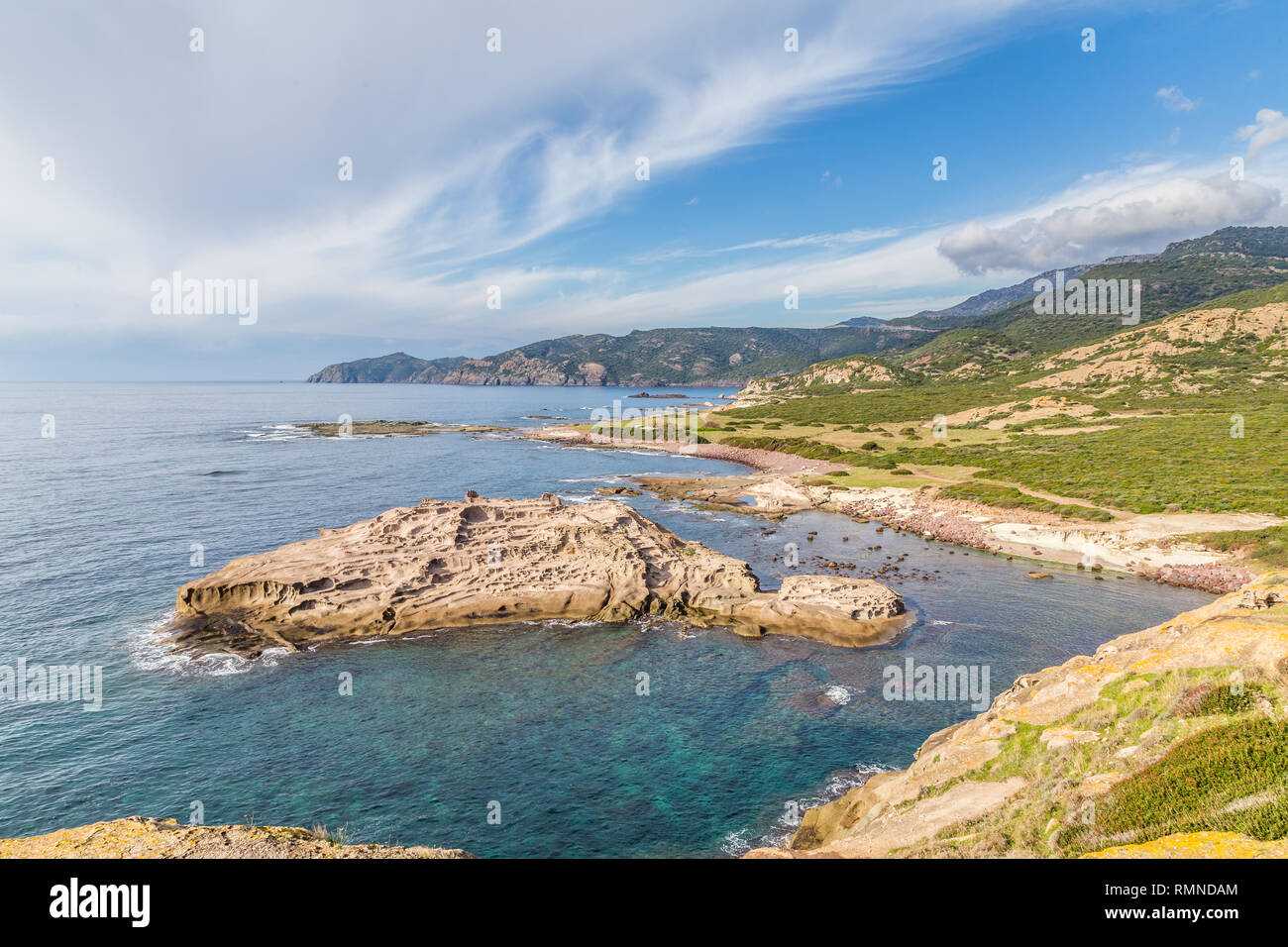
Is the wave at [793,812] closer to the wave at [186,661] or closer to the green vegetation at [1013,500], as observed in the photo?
the wave at [186,661]

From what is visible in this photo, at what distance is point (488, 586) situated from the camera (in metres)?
38.8

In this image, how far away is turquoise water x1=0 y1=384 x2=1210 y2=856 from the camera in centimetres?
2067

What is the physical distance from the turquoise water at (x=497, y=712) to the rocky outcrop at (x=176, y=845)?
22.4 feet

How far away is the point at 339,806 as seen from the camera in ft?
67.7

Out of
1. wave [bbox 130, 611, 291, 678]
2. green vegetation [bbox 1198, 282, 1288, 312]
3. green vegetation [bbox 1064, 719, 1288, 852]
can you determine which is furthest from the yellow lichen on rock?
green vegetation [bbox 1198, 282, 1288, 312]

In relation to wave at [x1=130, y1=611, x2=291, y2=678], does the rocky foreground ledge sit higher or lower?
higher

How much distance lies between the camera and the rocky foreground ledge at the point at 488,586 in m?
35.8

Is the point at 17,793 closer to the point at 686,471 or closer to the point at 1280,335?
the point at 686,471

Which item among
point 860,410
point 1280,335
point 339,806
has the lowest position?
point 339,806

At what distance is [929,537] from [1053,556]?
10.4m

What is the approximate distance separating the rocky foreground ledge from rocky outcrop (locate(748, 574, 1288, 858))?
17.2 m

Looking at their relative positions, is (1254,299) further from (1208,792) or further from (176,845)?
(176,845)

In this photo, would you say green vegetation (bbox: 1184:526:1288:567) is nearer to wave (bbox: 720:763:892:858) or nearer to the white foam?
the white foam
